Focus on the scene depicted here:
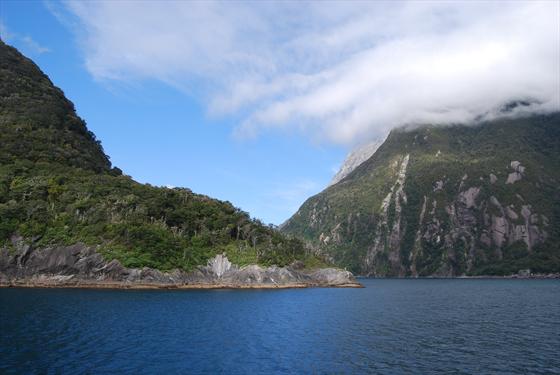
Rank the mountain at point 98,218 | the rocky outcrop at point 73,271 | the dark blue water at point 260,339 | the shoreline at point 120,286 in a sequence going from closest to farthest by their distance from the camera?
the dark blue water at point 260,339 → the shoreline at point 120,286 → the rocky outcrop at point 73,271 → the mountain at point 98,218

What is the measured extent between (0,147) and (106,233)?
2557 inches

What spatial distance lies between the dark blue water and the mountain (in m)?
44.5

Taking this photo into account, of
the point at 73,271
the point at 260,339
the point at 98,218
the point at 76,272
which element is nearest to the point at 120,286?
the point at 76,272

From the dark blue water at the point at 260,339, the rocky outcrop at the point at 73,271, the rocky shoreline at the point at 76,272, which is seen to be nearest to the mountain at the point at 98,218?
the rocky outcrop at the point at 73,271

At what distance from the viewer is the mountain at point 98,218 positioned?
138125 mm

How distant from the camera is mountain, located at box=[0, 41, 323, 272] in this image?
453 ft

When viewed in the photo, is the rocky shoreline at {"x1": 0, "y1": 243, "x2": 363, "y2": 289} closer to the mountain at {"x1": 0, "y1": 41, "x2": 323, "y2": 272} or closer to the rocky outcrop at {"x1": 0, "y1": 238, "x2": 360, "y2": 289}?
the rocky outcrop at {"x1": 0, "y1": 238, "x2": 360, "y2": 289}

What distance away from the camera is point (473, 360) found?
48.3m

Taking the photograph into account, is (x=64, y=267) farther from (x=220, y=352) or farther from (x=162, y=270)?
(x=220, y=352)

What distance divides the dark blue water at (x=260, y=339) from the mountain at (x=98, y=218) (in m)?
44.5

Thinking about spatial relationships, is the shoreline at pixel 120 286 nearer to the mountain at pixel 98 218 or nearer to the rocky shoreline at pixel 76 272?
the rocky shoreline at pixel 76 272

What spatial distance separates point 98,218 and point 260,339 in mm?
106608

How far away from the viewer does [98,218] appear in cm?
14900

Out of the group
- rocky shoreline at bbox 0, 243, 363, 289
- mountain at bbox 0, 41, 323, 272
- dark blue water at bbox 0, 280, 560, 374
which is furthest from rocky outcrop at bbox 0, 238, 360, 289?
dark blue water at bbox 0, 280, 560, 374
